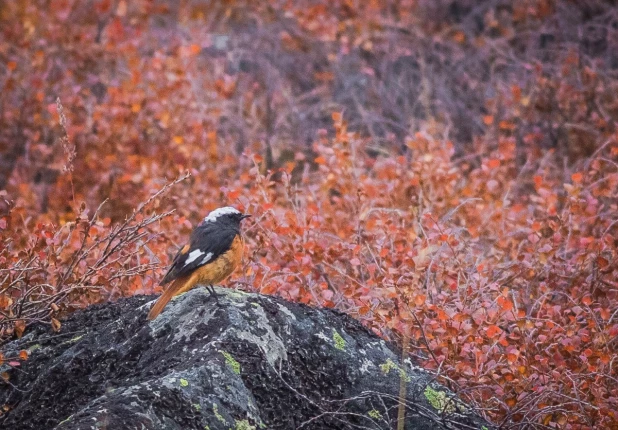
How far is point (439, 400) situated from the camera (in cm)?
482

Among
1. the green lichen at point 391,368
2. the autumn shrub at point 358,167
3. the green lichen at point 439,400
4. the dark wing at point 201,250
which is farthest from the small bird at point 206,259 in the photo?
the green lichen at point 439,400

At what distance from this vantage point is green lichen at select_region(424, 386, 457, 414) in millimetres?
4750

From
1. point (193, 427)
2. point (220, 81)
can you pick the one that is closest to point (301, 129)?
point (220, 81)

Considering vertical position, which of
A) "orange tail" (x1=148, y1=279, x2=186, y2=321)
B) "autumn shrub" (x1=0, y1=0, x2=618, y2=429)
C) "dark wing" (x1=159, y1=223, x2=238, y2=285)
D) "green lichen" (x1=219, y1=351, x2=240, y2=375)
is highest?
"dark wing" (x1=159, y1=223, x2=238, y2=285)

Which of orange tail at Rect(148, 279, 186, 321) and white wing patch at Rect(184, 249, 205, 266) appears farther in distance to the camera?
white wing patch at Rect(184, 249, 205, 266)

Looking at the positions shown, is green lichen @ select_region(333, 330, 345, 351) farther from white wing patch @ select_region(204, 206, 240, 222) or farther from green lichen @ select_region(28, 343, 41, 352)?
green lichen @ select_region(28, 343, 41, 352)

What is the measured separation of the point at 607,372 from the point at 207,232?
2568 mm

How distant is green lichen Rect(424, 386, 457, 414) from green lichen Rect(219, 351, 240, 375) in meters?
1.01

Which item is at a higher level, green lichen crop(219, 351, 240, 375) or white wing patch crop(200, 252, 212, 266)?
white wing patch crop(200, 252, 212, 266)

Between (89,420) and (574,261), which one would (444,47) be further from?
(89,420)

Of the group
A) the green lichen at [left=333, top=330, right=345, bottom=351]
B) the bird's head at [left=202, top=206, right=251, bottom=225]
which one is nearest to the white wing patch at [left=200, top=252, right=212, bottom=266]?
the bird's head at [left=202, top=206, right=251, bottom=225]

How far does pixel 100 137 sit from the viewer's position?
422 inches

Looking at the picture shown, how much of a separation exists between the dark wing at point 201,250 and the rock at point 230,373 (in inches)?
8.0

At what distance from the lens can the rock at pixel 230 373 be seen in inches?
166
